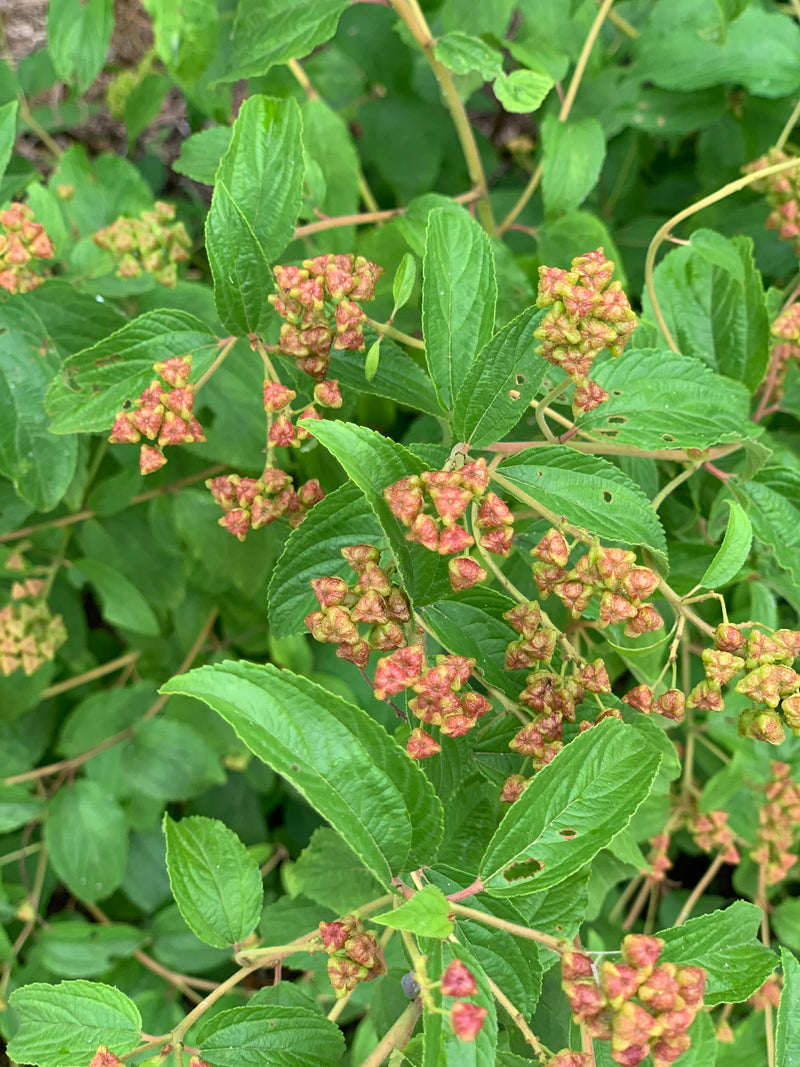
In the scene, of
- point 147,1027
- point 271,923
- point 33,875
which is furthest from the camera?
point 33,875

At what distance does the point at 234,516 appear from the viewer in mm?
1211

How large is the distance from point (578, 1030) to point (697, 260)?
4.60 feet

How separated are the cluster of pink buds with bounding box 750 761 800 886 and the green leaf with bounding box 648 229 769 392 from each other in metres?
0.85

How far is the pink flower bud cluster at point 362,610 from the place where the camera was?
989 mm

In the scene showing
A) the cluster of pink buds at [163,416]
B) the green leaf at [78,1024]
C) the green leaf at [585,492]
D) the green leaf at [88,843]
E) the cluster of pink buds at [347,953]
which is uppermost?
the cluster of pink buds at [163,416]

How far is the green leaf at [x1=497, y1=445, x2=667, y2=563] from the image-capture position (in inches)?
43.6

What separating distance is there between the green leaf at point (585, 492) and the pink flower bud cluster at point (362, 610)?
0.23 metres

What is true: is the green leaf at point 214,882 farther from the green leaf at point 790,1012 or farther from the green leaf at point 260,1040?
the green leaf at point 790,1012

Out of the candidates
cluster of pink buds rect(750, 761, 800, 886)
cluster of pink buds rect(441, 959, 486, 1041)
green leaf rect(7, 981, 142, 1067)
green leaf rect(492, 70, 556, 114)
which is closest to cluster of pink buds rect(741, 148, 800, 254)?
green leaf rect(492, 70, 556, 114)

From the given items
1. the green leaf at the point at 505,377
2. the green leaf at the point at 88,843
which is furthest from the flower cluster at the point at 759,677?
the green leaf at the point at 88,843

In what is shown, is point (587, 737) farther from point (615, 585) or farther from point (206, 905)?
point (206, 905)

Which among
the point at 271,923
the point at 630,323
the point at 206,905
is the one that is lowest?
the point at 271,923

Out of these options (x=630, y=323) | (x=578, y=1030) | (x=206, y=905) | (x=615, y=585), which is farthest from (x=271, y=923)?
(x=630, y=323)

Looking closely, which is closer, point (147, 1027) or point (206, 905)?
point (206, 905)
